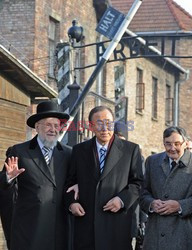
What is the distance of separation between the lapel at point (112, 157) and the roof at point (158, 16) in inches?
1181

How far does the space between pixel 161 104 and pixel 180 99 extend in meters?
3.18

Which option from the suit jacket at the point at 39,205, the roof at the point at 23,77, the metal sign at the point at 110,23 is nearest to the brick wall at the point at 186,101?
the metal sign at the point at 110,23

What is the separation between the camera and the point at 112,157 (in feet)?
25.6

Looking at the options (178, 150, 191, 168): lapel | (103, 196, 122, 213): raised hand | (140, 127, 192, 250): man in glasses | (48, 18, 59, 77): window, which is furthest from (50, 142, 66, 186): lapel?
(48, 18, 59, 77): window

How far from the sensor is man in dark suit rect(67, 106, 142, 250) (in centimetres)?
764

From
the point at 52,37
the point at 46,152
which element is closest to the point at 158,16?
the point at 52,37

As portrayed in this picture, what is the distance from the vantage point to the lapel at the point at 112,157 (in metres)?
7.75

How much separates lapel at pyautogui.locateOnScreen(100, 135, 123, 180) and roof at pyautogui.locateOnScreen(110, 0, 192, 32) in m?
30.0

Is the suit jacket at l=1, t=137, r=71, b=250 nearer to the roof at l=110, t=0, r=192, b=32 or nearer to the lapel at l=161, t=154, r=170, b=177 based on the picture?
the lapel at l=161, t=154, r=170, b=177

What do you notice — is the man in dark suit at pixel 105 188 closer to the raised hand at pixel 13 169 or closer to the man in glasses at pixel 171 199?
the man in glasses at pixel 171 199

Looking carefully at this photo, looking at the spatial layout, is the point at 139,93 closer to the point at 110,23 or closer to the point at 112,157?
the point at 110,23

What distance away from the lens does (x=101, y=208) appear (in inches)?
301

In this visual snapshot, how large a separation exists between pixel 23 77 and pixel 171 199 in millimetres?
6988

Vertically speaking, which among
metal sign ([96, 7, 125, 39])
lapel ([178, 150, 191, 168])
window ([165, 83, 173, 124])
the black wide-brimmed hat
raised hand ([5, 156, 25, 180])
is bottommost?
raised hand ([5, 156, 25, 180])
